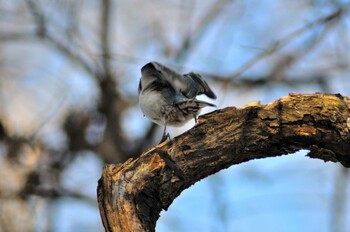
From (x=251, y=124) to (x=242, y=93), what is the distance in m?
4.42

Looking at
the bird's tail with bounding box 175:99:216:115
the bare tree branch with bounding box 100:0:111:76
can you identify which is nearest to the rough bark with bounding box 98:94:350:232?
the bird's tail with bounding box 175:99:216:115

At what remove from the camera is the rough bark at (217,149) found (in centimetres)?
246

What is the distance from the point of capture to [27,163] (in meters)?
6.96

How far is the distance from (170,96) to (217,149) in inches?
22.3

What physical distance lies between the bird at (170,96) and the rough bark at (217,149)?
267mm

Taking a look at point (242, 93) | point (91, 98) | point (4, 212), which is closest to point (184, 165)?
point (242, 93)

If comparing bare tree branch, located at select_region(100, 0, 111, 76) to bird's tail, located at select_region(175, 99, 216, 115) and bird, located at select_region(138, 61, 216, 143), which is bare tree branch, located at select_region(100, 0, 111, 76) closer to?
bird, located at select_region(138, 61, 216, 143)

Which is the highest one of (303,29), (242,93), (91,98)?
(91,98)

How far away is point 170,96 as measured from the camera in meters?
2.95

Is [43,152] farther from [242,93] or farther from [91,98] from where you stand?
[242,93]

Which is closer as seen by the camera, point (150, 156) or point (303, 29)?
point (150, 156)

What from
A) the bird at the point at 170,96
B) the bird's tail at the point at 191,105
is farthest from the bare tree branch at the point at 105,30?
the bird's tail at the point at 191,105

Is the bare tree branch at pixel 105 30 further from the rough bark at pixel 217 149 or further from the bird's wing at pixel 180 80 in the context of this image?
the rough bark at pixel 217 149

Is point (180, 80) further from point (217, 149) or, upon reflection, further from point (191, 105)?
point (217, 149)
